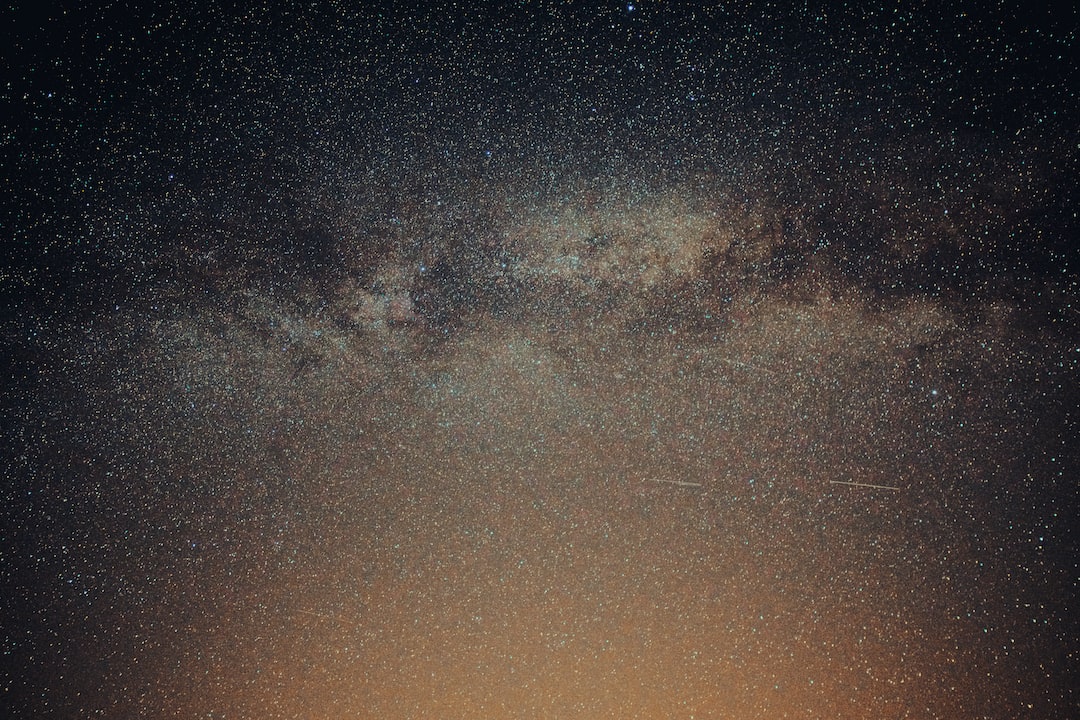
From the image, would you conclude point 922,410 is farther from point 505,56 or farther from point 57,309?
point 57,309

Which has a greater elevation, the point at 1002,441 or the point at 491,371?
the point at 491,371

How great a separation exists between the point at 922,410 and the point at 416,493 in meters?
1.74

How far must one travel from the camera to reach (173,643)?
1.45 meters

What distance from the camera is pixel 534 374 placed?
1.37 m

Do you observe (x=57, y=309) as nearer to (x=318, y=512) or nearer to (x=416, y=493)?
(x=318, y=512)

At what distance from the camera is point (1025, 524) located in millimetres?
1368

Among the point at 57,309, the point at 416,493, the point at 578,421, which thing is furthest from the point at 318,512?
the point at 57,309

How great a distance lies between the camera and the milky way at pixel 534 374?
1.26 m

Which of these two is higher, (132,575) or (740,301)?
(740,301)

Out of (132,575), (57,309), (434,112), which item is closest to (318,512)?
(132,575)

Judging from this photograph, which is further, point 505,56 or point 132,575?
point 132,575

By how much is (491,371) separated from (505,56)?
39.6 inches

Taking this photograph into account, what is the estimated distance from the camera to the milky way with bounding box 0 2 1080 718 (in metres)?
1.26

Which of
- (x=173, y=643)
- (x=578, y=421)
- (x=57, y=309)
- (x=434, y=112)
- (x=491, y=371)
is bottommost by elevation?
(x=173, y=643)
